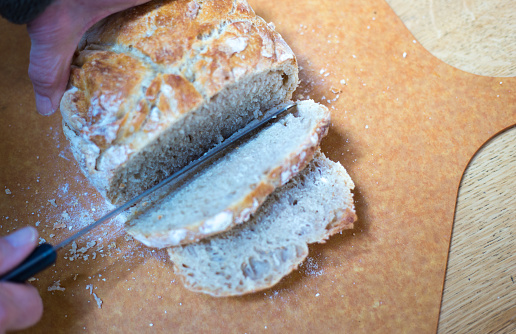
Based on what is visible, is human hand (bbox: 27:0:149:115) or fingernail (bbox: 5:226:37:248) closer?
fingernail (bbox: 5:226:37:248)

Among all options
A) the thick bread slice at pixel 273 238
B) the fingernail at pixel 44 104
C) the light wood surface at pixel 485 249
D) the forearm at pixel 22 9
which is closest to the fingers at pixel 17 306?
the thick bread slice at pixel 273 238

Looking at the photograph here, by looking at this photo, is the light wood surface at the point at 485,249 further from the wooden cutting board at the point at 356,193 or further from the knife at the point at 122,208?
the knife at the point at 122,208

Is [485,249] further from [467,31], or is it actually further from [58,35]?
[58,35]

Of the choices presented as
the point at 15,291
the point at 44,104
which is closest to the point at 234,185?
the point at 15,291

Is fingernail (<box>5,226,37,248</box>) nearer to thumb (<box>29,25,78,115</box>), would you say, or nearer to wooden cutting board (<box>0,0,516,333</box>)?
wooden cutting board (<box>0,0,516,333</box>)

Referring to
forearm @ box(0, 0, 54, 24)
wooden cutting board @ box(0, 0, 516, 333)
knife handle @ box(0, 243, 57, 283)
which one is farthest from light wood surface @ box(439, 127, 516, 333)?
forearm @ box(0, 0, 54, 24)

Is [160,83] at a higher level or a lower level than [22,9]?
lower

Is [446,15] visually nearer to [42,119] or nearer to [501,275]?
[501,275]
